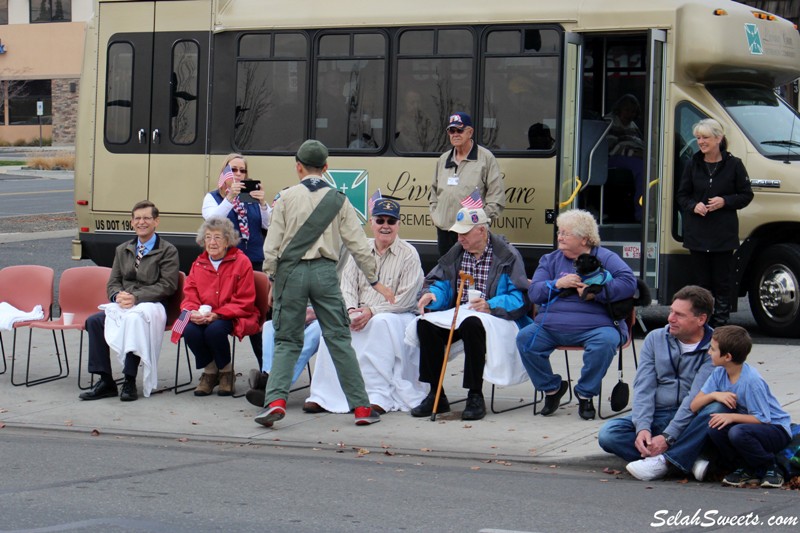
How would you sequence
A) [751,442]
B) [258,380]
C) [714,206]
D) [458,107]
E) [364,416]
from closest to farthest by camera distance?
[751,442], [364,416], [258,380], [714,206], [458,107]

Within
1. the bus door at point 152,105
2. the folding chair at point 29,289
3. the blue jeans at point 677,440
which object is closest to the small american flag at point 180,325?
the folding chair at point 29,289

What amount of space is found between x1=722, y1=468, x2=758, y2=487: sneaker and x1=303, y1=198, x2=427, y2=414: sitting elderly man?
283 cm

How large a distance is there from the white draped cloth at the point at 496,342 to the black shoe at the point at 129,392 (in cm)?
215

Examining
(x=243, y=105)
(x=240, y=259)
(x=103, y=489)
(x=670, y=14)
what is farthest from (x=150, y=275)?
(x=670, y=14)

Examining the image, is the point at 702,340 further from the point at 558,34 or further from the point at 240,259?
the point at 558,34

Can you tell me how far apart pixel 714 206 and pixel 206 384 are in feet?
14.8

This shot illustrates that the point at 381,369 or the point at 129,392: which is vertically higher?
the point at 381,369

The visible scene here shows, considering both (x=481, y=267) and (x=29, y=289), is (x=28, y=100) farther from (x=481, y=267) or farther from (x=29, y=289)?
(x=481, y=267)

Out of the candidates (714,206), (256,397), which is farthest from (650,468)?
(714,206)

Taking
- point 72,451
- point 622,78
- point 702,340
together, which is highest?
point 622,78

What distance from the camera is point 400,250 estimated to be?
9898 mm

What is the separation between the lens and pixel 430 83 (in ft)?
44.4

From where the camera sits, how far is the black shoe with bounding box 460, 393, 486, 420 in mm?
9281

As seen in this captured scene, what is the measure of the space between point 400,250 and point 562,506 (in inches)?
133
